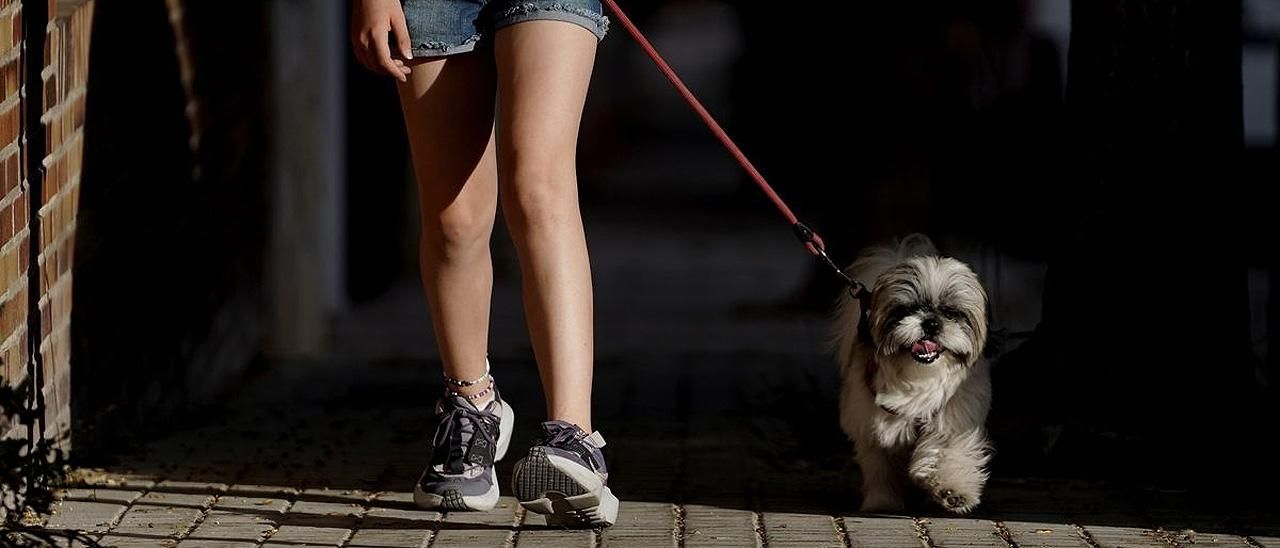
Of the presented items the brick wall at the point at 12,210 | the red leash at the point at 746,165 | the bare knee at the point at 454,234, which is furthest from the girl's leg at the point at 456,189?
the brick wall at the point at 12,210

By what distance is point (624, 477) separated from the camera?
525 cm

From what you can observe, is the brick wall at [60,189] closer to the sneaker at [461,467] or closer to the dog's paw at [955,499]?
the sneaker at [461,467]

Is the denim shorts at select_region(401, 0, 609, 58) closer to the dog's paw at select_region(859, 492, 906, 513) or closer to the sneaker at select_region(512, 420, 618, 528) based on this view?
the sneaker at select_region(512, 420, 618, 528)

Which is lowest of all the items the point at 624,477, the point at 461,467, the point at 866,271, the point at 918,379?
the point at 624,477

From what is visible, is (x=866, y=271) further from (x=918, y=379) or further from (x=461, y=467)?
(x=461, y=467)

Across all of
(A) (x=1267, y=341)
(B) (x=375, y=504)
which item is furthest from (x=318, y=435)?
(A) (x=1267, y=341)

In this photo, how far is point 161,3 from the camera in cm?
625

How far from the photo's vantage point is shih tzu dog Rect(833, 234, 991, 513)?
4.48m

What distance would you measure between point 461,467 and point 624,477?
0.77 meters

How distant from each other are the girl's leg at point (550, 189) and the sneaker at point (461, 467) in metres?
0.28

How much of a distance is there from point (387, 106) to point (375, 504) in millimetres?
6630

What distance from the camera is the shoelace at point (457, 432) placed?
460 centimetres

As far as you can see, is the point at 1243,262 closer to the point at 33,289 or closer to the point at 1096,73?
the point at 1096,73

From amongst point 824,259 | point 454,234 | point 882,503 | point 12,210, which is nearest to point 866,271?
point 824,259
